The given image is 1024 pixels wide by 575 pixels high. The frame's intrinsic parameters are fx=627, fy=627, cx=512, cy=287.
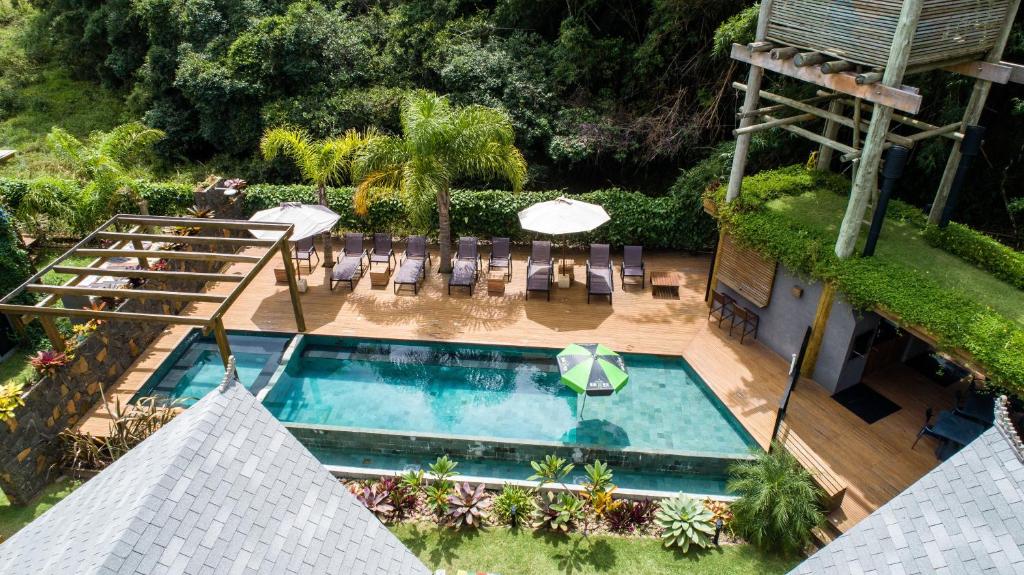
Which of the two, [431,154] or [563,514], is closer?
[563,514]

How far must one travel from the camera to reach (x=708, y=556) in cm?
930

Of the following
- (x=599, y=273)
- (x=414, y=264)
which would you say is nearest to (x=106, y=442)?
(x=414, y=264)

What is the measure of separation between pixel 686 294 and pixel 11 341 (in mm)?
15398

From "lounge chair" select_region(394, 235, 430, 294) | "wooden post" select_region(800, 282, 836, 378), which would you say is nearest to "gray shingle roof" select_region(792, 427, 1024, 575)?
"wooden post" select_region(800, 282, 836, 378)

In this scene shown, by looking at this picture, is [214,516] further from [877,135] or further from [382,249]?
[382,249]

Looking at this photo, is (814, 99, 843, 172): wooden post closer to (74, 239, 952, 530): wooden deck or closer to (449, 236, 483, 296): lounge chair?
(74, 239, 952, 530): wooden deck

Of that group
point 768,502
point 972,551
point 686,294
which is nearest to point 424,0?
point 686,294

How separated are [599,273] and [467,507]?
7.60 metres

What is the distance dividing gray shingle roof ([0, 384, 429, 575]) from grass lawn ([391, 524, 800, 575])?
361 centimetres

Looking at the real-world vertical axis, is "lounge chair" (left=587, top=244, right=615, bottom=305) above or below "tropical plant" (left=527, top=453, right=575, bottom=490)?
above

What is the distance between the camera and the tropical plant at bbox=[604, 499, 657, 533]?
9742 millimetres

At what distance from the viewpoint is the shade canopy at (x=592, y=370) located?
11.0 m

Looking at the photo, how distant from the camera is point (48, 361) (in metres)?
10.9

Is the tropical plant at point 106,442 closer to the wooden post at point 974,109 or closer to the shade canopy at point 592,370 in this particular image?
the shade canopy at point 592,370
